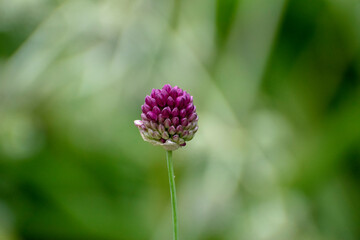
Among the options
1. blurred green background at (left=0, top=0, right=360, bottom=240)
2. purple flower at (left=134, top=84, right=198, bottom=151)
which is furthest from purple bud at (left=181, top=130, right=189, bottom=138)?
blurred green background at (left=0, top=0, right=360, bottom=240)

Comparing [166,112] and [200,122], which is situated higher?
[200,122]

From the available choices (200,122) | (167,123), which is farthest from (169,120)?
(200,122)

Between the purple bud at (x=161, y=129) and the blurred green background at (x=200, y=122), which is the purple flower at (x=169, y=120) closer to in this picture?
the purple bud at (x=161, y=129)

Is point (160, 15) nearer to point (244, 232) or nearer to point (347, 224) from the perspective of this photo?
point (244, 232)

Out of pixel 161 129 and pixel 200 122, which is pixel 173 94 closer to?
pixel 161 129

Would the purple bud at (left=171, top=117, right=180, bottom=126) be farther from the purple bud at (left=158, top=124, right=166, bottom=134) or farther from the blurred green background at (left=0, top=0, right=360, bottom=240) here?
the blurred green background at (left=0, top=0, right=360, bottom=240)
